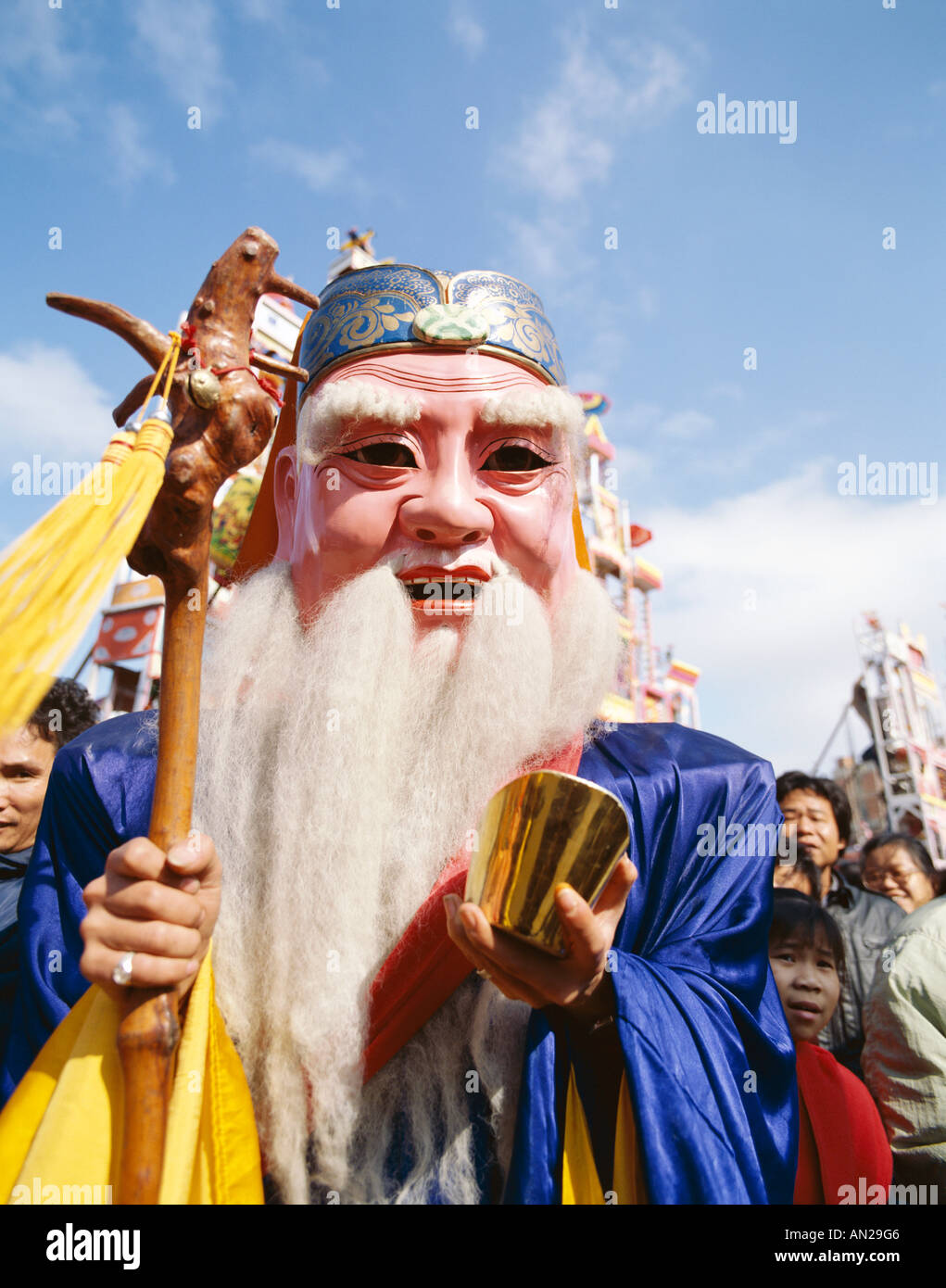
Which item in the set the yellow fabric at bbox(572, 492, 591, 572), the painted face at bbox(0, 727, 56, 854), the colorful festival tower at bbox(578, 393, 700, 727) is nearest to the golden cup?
the yellow fabric at bbox(572, 492, 591, 572)

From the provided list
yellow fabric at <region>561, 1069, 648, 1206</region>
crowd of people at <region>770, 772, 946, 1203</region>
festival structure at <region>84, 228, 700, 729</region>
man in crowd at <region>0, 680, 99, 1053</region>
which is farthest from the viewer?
festival structure at <region>84, 228, 700, 729</region>

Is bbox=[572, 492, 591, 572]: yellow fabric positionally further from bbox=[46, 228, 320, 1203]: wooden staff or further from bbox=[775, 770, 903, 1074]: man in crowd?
bbox=[775, 770, 903, 1074]: man in crowd

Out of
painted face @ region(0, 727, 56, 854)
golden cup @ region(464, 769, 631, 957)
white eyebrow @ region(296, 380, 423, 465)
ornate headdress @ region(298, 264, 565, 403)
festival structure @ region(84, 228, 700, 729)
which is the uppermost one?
→ festival structure @ region(84, 228, 700, 729)

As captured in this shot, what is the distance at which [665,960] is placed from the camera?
1812 millimetres

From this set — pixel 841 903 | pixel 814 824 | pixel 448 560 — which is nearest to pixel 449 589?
pixel 448 560

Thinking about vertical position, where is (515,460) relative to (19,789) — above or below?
above

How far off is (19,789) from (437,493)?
2172 millimetres

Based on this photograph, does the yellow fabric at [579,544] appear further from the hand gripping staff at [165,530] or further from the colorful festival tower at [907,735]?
the colorful festival tower at [907,735]

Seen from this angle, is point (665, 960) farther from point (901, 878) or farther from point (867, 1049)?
point (901, 878)

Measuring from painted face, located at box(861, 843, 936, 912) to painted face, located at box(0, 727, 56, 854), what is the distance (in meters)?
4.20

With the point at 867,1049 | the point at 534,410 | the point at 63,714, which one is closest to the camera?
the point at 534,410

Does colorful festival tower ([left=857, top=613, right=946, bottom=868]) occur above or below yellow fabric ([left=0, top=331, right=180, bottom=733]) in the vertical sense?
above

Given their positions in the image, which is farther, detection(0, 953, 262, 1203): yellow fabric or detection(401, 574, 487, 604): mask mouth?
detection(401, 574, 487, 604): mask mouth

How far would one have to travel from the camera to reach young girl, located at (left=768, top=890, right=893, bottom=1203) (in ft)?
7.57
